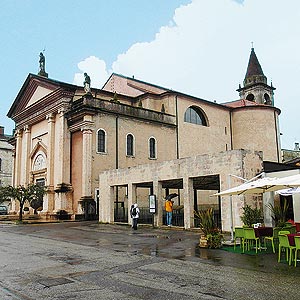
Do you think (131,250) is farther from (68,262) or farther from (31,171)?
(31,171)

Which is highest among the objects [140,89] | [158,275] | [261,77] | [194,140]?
[261,77]

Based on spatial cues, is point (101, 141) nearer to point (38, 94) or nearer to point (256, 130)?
point (38, 94)

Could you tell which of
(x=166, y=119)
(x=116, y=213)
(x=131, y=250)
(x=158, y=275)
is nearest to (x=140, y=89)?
(x=166, y=119)

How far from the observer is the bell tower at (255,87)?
6091cm

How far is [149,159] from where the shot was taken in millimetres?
37781

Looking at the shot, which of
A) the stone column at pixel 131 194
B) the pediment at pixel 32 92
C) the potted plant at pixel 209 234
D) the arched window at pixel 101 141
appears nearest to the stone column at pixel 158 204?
the stone column at pixel 131 194

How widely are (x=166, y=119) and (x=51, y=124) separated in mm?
11282

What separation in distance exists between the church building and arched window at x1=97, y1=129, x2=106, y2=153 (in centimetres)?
9

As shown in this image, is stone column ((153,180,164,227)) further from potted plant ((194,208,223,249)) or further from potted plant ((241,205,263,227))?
potted plant ((194,208,223,249))

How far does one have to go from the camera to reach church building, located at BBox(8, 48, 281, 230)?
28578 millimetres

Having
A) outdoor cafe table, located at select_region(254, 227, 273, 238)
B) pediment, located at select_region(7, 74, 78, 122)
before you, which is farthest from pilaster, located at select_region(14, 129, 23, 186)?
outdoor cafe table, located at select_region(254, 227, 273, 238)

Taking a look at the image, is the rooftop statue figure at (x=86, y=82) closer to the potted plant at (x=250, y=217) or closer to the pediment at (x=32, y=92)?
the pediment at (x=32, y=92)

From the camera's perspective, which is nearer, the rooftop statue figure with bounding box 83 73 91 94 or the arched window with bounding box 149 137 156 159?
the rooftop statue figure with bounding box 83 73 91 94

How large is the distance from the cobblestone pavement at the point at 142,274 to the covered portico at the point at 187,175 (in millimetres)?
6320
